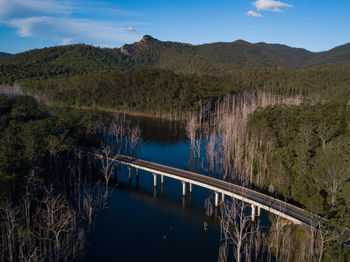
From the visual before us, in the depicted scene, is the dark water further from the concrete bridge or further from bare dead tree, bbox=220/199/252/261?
the concrete bridge

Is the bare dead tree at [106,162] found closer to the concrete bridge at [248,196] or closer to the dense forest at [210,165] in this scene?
the dense forest at [210,165]

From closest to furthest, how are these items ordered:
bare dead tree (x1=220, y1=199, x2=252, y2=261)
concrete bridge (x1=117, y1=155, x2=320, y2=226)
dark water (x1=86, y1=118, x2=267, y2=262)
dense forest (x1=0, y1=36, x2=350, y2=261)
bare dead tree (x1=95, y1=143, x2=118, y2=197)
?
bare dead tree (x1=220, y1=199, x2=252, y2=261) → dense forest (x1=0, y1=36, x2=350, y2=261) → dark water (x1=86, y1=118, x2=267, y2=262) → concrete bridge (x1=117, y1=155, x2=320, y2=226) → bare dead tree (x1=95, y1=143, x2=118, y2=197)

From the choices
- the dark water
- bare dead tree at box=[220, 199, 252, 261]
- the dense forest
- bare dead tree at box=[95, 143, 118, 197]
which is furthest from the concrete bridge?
bare dead tree at box=[95, 143, 118, 197]

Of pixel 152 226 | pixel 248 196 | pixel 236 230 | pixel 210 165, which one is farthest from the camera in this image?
pixel 210 165

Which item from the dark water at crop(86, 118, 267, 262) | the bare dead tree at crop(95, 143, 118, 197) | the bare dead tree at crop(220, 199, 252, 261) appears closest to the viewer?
the bare dead tree at crop(220, 199, 252, 261)

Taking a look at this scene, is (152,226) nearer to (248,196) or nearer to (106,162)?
(248,196)

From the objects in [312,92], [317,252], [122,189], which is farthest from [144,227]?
[312,92]


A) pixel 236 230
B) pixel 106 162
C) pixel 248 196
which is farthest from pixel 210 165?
pixel 236 230

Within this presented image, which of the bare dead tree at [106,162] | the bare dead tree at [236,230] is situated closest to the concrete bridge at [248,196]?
the bare dead tree at [236,230]
